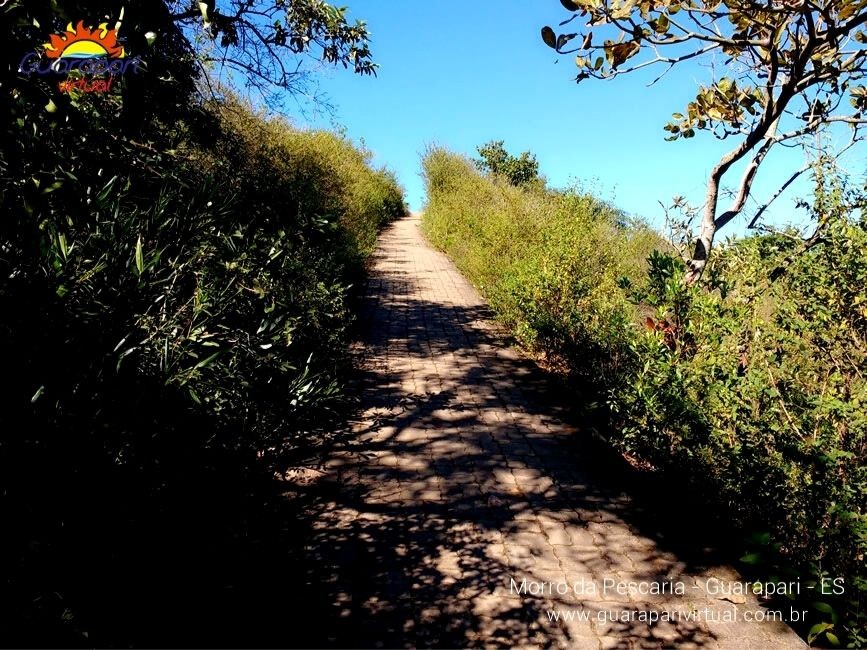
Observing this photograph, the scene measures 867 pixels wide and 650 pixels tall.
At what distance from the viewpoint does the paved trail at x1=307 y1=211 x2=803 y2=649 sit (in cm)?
333

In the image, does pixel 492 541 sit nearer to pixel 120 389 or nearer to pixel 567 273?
pixel 120 389

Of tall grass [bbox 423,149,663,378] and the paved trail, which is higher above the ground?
tall grass [bbox 423,149,663,378]

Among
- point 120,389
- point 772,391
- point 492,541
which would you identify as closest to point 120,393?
point 120,389

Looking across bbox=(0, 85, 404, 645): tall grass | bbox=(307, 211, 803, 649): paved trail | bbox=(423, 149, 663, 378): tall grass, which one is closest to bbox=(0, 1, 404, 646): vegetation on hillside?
bbox=(0, 85, 404, 645): tall grass

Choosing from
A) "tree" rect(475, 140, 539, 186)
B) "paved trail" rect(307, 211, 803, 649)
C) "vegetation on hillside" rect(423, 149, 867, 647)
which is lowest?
"paved trail" rect(307, 211, 803, 649)

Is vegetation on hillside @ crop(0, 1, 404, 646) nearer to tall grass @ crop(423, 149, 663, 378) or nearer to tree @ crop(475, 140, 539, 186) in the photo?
tall grass @ crop(423, 149, 663, 378)

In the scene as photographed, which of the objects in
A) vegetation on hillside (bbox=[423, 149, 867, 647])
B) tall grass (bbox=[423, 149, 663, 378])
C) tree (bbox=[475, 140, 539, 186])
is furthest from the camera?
tree (bbox=[475, 140, 539, 186])

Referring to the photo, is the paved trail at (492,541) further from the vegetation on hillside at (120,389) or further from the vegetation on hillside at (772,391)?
the vegetation on hillside at (120,389)

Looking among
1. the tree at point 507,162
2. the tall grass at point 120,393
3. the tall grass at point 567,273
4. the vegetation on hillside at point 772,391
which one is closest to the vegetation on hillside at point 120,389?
the tall grass at point 120,393

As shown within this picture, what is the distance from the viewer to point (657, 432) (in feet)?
15.2

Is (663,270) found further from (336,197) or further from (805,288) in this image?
(336,197)

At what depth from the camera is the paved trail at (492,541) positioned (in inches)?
131

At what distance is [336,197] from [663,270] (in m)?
7.88

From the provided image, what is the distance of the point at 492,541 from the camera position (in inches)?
162
